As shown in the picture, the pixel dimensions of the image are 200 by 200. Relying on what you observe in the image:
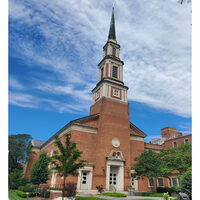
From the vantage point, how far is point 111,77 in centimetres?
2992

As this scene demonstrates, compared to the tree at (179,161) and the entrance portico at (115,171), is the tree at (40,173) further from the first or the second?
the tree at (179,161)

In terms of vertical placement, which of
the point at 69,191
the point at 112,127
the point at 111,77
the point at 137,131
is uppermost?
the point at 111,77

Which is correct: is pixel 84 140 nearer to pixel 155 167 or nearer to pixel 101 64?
pixel 155 167

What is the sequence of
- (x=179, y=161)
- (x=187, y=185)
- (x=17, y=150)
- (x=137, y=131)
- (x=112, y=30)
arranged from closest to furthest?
(x=187, y=185), (x=179, y=161), (x=137, y=131), (x=112, y=30), (x=17, y=150)

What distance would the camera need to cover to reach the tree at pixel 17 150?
42.9 meters

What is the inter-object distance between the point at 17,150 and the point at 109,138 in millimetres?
30718

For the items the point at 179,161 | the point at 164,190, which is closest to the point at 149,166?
the point at 179,161

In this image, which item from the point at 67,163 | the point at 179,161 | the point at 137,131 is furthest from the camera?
the point at 137,131

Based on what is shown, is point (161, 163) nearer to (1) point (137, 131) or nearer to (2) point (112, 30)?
(1) point (137, 131)

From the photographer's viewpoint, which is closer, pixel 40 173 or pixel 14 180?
pixel 40 173

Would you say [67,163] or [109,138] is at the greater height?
[109,138]
